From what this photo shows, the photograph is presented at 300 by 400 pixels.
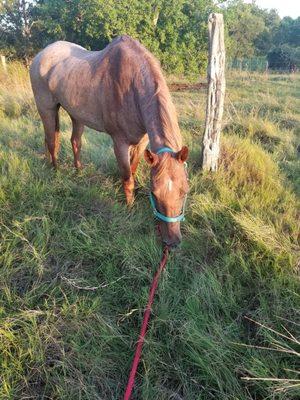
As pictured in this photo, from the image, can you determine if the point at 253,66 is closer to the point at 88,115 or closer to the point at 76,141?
the point at 76,141

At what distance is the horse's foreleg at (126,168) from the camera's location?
3541 mm

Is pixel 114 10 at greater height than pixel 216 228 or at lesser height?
greater

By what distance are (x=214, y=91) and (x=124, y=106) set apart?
123 cm

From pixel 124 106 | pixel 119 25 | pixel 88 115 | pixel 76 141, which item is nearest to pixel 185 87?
pixel 119 25

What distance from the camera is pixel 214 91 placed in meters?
3.94

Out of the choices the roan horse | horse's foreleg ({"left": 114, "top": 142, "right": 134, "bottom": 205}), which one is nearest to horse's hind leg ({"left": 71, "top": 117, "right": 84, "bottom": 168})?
the roan horse

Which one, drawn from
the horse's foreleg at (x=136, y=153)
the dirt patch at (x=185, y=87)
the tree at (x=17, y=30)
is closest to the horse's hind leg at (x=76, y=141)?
the horse's foreleg at (x=136, y=153)

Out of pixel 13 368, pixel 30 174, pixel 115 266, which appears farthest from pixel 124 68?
pixel 13 368

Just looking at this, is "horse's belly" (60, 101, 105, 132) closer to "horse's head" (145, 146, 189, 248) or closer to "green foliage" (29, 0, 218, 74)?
"horse's head" (145, 146, 189, 248)

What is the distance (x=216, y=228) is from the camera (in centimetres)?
308

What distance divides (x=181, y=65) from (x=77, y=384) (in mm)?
12387

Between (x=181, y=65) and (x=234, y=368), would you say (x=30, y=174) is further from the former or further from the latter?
(x=181, y=65)

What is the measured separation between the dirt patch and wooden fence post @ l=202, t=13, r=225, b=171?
8756mm

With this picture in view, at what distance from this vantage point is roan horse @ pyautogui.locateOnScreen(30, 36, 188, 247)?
2.53 metres
